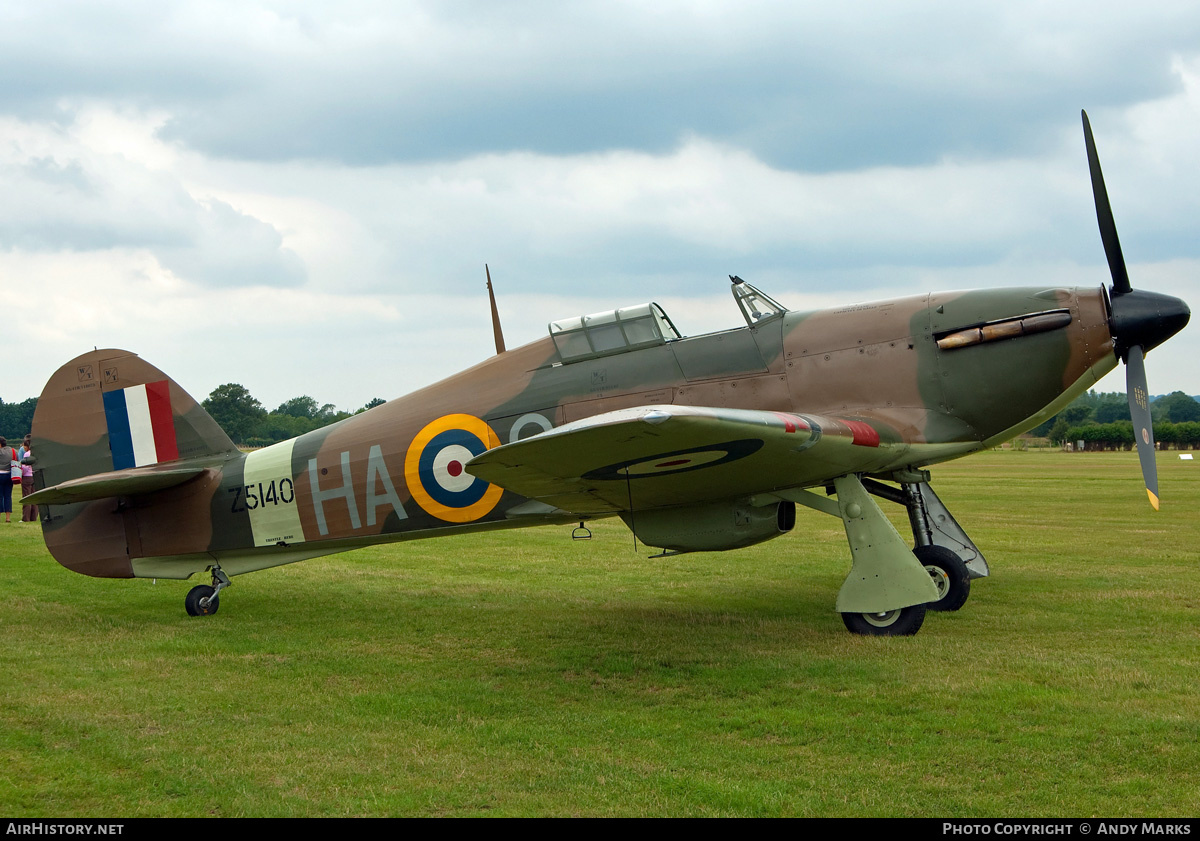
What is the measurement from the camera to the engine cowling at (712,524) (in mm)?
7309

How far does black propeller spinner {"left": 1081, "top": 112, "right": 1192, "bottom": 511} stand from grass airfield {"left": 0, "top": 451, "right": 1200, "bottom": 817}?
1382 mm

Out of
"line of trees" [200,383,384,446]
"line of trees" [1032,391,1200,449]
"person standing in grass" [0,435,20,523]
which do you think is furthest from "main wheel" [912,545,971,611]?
"line of trees" [200,383,384,446]

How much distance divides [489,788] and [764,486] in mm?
3516

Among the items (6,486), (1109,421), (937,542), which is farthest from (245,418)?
(1109,421)

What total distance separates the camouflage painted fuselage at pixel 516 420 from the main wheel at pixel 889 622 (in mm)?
1044

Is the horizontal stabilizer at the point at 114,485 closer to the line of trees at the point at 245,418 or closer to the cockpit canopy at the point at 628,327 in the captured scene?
the cockpit canopy at the point at 628,327

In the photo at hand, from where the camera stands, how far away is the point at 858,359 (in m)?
7.32

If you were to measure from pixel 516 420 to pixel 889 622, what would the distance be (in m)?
3.31

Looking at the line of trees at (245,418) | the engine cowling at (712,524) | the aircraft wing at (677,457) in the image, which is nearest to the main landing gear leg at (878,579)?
the aircraft wing at (677,457)

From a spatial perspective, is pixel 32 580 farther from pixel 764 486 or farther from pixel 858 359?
pixel 858 359

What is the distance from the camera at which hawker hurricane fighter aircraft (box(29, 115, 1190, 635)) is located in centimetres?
669

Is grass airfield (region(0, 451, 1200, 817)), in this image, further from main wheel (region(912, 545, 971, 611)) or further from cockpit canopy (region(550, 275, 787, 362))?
cockpit canopy (region(550, 275, 787, 362))

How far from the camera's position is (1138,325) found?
6949 mm

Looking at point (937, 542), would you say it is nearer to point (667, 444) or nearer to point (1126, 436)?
point (667, 444)
